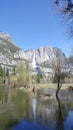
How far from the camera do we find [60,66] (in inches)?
2586

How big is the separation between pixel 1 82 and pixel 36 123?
137 metres

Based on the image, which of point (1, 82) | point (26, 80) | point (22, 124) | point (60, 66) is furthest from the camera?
point (1, 82)

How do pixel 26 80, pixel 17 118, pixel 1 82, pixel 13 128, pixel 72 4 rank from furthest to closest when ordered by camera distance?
pixel 1 82, pixel 26 80, pixel 17 118, pixel 13 128, pixel 72 4

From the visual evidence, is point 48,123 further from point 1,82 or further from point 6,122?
point 1,82

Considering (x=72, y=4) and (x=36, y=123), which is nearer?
(x=72, y=4)

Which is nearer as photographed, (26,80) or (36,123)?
(36,123)

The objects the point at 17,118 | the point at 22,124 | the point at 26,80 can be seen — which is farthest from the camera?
the point at 26,80

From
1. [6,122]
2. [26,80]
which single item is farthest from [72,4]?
[26,80]

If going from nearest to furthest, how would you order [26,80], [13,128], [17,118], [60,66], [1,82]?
1. [13,128]
2. [17,118]
3. [60,66]
4. [26,80]
5. [1,82]

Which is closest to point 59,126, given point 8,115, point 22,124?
point 22,124

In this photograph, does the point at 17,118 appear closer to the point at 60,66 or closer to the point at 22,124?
the point at 22,124

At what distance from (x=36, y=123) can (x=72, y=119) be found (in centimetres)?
570

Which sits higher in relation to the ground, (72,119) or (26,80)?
(26,80)

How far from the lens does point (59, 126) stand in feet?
83.9
